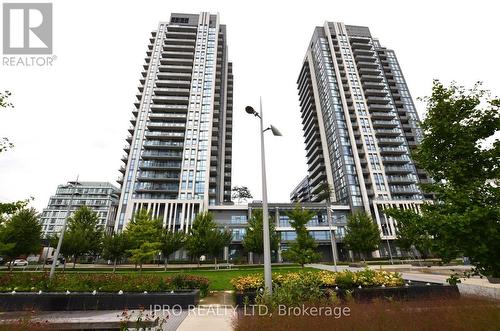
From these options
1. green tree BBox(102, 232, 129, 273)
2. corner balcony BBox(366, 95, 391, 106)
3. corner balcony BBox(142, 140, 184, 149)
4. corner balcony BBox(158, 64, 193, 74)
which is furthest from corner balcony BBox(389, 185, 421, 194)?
corner balcony BBox(158, 64, 193, 74)

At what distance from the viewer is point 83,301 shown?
973 centimetres

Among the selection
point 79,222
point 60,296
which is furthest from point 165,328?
point 79,222

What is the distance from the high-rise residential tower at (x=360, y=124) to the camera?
208 feet

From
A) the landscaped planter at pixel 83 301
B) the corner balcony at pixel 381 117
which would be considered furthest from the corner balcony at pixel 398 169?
the landscaped planter at pixel 83 301

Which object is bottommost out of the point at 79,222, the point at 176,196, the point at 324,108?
the point at 79,222

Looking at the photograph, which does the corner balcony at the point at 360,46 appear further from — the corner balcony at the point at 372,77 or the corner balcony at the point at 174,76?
the corner balcony at the point at 174,76

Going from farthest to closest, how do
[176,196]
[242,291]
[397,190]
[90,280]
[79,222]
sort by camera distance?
[397,190] → [176,196] → [79,222] → [90,280] → [242,291]

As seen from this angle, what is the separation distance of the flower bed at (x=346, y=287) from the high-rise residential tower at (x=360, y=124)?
169 feet

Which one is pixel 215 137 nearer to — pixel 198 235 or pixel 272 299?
pixel 198 235

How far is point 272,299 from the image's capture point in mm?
7031

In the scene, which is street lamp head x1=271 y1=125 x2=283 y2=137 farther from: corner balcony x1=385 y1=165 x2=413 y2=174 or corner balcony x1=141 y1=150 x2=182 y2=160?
corner balcony x1=385 y1=165 x2=413 y2=174

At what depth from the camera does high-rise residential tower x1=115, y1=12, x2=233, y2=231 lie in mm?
56188

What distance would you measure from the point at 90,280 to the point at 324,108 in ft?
270

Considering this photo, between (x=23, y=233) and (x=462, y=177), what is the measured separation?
150ft
